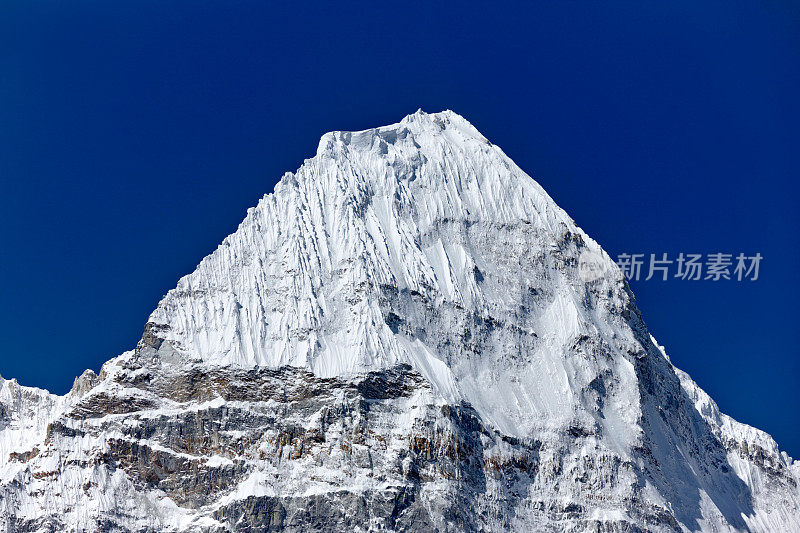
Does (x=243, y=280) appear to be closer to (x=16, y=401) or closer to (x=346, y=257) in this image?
(x=346, y=257)

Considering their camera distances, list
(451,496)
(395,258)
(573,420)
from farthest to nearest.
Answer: (395,258) → (573,420) → (451,496)

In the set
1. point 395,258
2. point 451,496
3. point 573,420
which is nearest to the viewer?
point 451,496

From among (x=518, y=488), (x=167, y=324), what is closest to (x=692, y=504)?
(x=518, y=488)

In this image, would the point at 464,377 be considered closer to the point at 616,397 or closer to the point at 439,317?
the point at 439,317

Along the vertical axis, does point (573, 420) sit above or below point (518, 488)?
above

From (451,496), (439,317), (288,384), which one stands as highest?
(439,317)

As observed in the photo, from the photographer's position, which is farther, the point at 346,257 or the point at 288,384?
the point at 346,257
